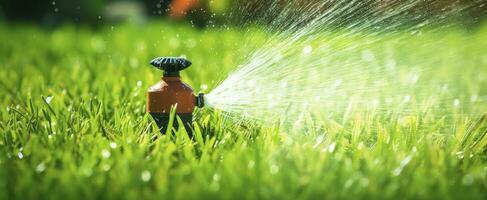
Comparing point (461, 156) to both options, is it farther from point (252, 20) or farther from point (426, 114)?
point (252, 20)

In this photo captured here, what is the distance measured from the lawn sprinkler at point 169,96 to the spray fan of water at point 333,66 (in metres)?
0.13

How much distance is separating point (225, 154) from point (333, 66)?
1983 millimetres

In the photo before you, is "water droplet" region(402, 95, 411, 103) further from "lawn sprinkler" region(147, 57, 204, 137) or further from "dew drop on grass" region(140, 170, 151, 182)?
"dew drop on grass" region(140, 170, 151, 182)

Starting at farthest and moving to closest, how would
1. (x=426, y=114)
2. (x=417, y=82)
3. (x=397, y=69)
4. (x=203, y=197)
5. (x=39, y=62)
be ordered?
1. (x=39, y=62)
2. (x=397, y=69)
3. (x=417, y=82)
4. (x=426, y=114)
5. (x=203, y=197)

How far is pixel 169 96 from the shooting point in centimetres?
226

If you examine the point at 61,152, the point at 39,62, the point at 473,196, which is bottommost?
the point at 473,196

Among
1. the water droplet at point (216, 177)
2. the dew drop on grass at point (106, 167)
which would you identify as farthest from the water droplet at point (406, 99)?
the dew drop on grass at point (106, 167)

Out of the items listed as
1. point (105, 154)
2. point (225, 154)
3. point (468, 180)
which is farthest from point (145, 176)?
point (468, 180)

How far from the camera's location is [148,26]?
7379mm

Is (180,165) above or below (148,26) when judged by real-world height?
below

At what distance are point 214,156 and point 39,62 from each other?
9.57 ft

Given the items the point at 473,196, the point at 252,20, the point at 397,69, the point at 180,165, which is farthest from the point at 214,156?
the point at 397,69

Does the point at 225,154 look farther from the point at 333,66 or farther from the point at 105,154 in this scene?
the point at 333,66

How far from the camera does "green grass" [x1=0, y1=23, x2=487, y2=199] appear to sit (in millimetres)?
1675
